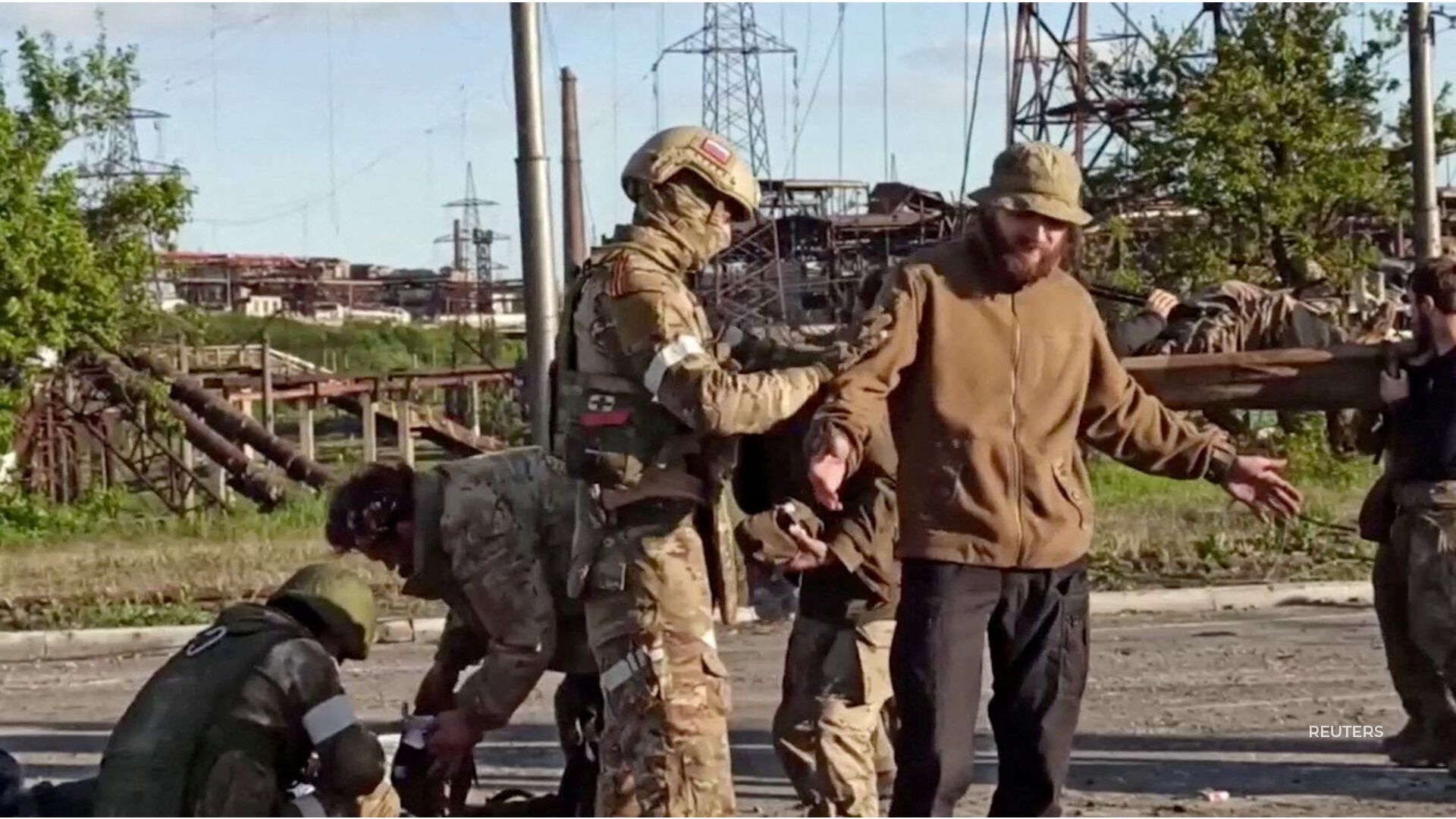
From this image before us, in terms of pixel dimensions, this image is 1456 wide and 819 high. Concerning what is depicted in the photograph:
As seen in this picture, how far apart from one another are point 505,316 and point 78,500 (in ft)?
153

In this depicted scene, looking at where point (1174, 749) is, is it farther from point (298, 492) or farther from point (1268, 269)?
point (298, 492)

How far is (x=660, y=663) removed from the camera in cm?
541

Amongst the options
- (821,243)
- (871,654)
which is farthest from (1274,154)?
(871,654)

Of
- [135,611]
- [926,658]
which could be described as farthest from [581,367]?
[135,611]

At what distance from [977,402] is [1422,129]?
11.5 meters

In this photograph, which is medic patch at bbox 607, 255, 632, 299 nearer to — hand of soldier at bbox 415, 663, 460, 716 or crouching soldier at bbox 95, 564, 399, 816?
crouching soldier at bbox 95, 564, 399, 816

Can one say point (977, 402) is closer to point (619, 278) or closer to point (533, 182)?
point (619, 278)

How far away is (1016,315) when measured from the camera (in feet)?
18.3

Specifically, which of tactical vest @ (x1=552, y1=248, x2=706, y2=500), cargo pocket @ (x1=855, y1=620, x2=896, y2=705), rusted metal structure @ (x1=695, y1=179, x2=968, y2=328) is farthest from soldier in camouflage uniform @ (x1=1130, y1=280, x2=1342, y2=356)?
Result: rusted metal structure @ (x1=695, y1=179, x2=968, y2=328)

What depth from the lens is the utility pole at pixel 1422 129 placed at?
52.2 feet

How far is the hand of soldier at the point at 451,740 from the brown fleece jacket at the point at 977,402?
53.8 inches

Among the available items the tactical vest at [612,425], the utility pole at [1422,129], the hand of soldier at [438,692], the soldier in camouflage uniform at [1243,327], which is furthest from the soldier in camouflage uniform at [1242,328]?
the utility pole at [1422,129]

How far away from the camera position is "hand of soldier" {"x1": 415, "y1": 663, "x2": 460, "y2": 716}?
21.4ft

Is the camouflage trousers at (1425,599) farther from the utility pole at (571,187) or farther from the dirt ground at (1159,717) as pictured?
the utility pole at (571,187)
